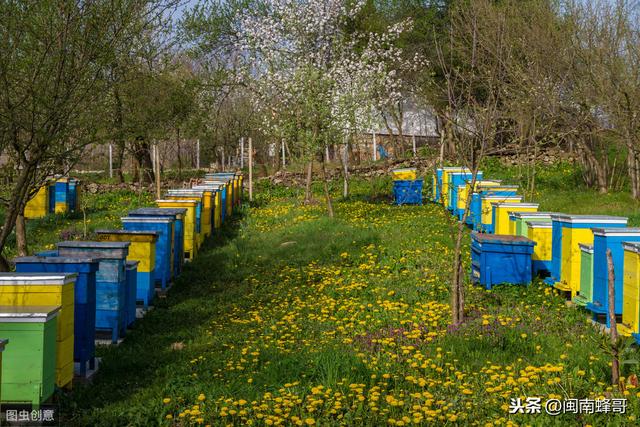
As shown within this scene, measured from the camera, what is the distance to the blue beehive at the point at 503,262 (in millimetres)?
9719

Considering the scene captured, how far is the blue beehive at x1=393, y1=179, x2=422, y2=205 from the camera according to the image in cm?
2127

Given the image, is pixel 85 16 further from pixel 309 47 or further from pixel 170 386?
pixel 309 47

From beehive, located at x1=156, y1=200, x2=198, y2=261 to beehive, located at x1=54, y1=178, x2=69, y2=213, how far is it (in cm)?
873

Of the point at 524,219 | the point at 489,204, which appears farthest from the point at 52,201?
the point at 524,219

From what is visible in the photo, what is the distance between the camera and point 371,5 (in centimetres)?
3072

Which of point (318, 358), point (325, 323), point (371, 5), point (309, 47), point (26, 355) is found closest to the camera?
point (26, 355)

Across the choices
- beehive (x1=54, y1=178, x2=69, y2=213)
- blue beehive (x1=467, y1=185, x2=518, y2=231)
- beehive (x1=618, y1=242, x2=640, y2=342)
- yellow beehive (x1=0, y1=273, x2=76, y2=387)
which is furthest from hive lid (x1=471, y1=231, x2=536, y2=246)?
beehive (x1=54, y1=178, x2=69, y2=213)

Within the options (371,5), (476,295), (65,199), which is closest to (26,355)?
(476,295)

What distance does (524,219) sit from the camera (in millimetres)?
10766

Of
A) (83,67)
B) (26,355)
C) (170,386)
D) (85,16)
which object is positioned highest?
(85,16)

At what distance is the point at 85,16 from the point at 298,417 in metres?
4.26

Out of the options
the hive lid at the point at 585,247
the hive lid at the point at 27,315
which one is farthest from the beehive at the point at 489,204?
the hive lid at the point at 27,315

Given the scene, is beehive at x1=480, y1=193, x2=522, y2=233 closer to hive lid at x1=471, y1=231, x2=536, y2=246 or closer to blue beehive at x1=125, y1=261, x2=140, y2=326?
hive lid at x1=471, y1=231, x2=536, y2=246

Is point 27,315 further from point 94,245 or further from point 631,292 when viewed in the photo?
point 631,292
